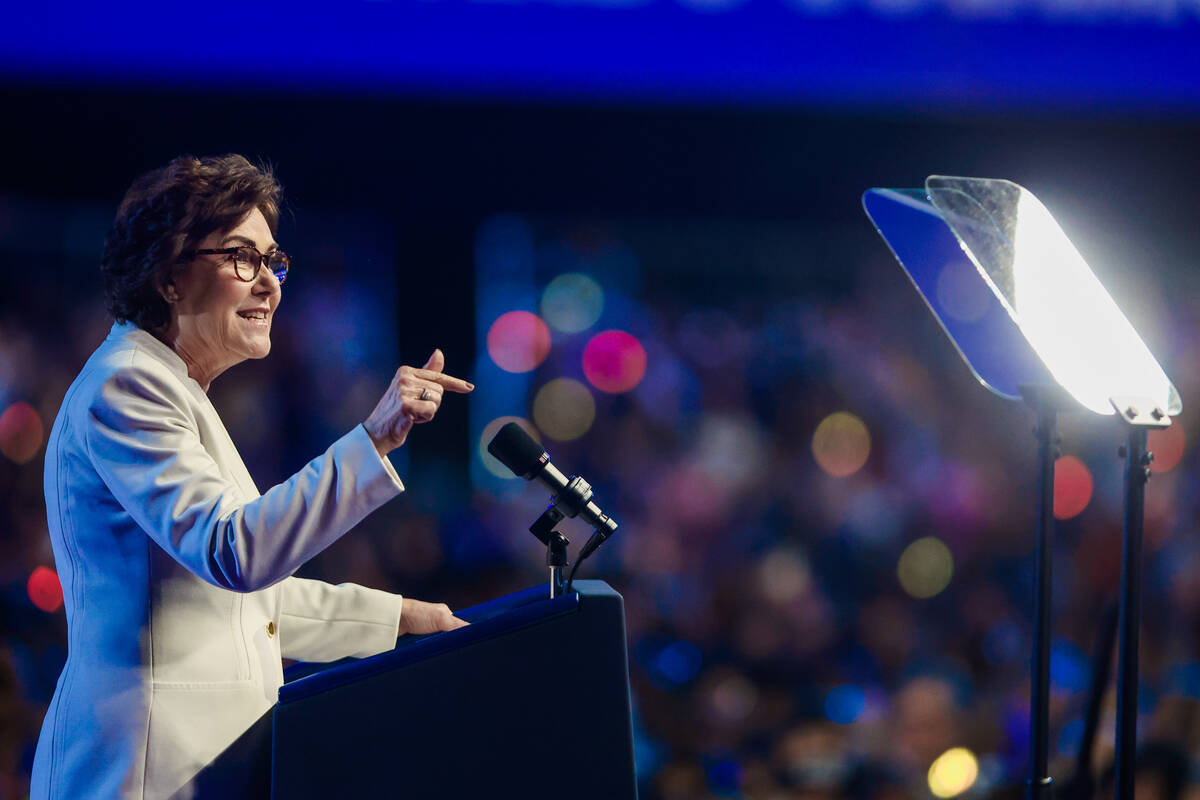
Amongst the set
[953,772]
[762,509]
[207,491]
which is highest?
[207,491]

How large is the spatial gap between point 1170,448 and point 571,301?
8.29 feet

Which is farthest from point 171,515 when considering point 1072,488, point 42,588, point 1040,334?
point 1072,488

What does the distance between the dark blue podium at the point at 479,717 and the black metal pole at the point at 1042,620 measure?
0.54 metres

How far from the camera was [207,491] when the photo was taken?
104 cm

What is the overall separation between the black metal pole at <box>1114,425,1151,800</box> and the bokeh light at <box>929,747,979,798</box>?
1.70 m

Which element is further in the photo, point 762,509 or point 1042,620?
point 762,509

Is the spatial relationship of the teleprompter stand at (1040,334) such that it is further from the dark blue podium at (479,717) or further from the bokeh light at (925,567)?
the bokeh light at (925,567)

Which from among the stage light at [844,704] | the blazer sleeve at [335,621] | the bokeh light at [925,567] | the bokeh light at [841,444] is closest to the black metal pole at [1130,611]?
the blazer sleeve at [335,621]

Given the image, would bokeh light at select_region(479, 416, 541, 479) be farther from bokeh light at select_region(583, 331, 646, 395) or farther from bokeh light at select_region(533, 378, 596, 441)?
bokeh light at select_region(583, 331, 646, 395)

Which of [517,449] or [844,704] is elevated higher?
[517,449]

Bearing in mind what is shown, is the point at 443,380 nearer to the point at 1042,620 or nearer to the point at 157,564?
the point at 157,564

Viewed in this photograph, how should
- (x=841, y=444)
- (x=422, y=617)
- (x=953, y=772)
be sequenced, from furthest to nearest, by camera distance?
(x=841, y=444) → (x=953, y=772) → (x=422, y=617)

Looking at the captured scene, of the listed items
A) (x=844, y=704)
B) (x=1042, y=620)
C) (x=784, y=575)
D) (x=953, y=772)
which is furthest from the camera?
(x=784, y=575)

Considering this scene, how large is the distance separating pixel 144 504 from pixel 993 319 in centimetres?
107
